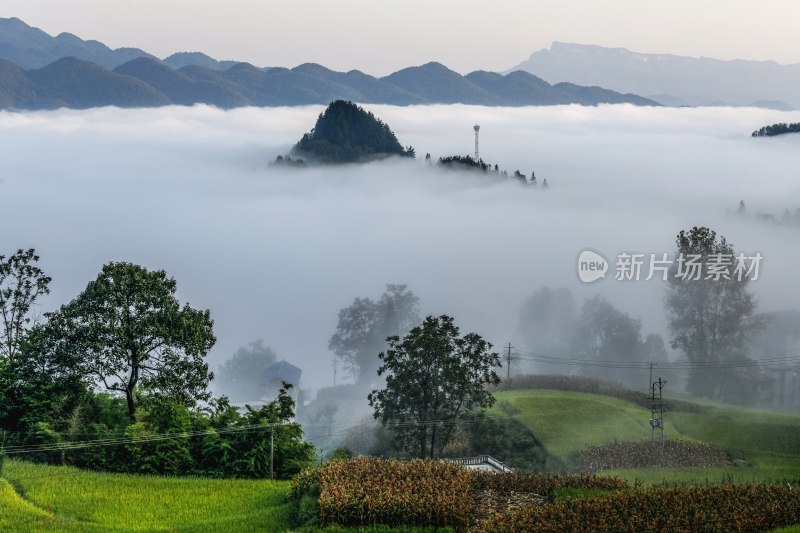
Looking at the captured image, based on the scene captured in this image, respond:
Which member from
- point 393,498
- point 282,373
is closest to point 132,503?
point 393,498

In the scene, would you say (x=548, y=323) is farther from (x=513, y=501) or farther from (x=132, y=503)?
(x=132, y=503)

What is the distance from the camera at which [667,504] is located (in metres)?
22.0

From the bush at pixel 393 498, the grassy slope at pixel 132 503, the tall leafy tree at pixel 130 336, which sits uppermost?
the tall leafy tree at pixel 130 336

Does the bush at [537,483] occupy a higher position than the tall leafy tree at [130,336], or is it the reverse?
the tall leafy tree at [130,336]

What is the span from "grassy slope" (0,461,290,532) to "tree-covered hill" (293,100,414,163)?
159 metres

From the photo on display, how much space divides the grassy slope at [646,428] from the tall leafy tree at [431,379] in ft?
17.5

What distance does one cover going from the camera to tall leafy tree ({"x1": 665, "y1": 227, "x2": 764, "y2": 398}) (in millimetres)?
72125

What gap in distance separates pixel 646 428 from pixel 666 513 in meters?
28.3

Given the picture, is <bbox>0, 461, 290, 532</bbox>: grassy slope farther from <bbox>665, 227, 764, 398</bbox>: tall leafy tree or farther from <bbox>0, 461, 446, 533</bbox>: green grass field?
<bbox>665, 227, 764, 398</bbox>: tall leafy tree

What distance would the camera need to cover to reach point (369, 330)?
105m

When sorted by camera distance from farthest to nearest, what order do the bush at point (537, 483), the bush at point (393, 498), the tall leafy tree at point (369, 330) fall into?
the tall leafy tree at point (369, 330) < the bush at point (537, 483) < the bush at point (393, 498)

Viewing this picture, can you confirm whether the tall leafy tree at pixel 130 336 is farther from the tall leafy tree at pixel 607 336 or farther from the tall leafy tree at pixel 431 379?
the tall leafy tree at pixel 607 336

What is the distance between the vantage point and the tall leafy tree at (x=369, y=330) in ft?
340

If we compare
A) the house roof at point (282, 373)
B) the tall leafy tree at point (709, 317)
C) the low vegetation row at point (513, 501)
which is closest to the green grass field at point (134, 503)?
the low vegetation row at point (513, 501)
